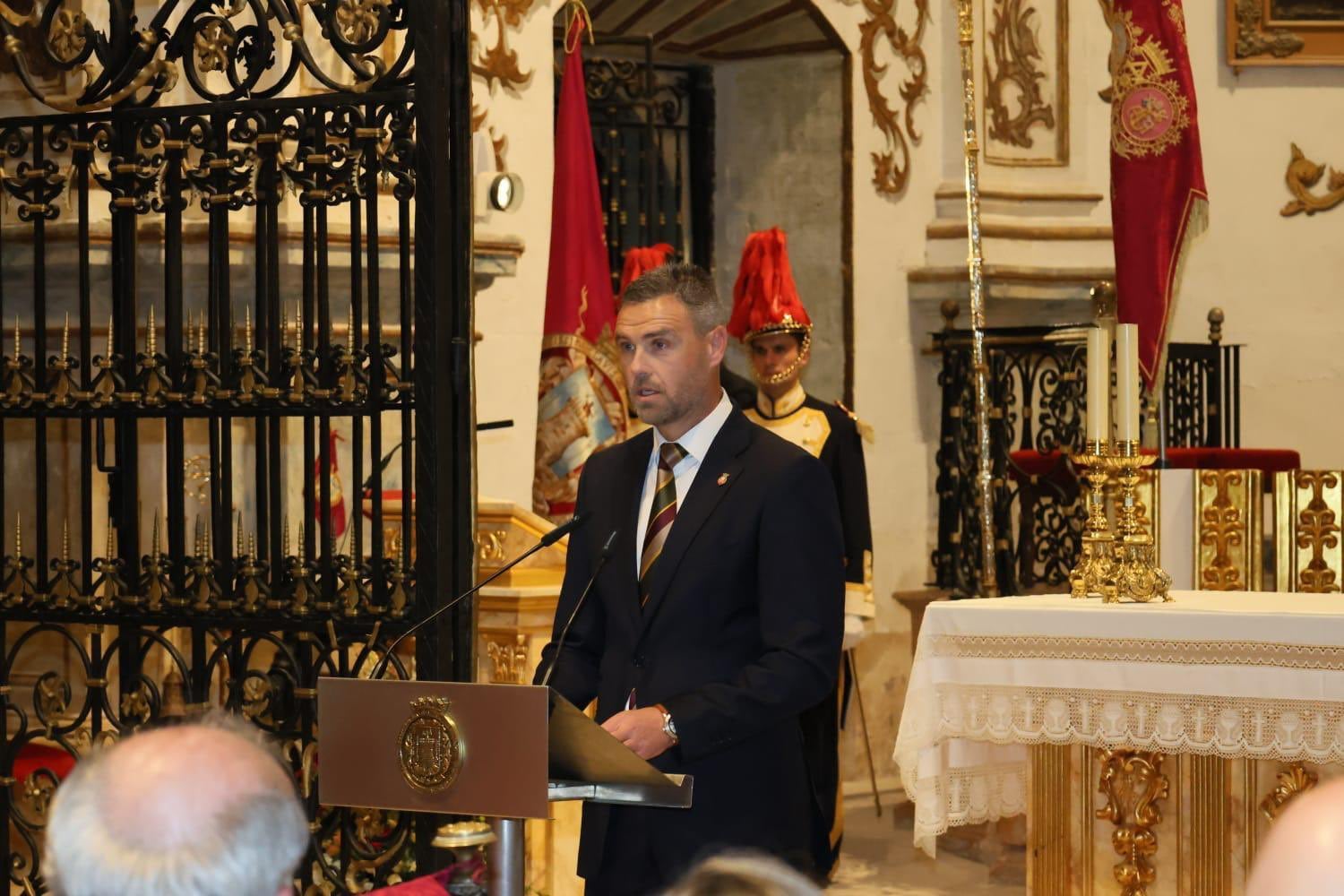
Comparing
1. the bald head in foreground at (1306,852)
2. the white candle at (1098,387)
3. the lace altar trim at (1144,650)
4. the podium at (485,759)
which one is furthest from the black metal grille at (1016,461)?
the bald head in foreground at (1306,852)

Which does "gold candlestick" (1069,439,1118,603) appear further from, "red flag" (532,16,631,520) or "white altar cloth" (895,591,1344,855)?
"red flag" (532,16,631,520)

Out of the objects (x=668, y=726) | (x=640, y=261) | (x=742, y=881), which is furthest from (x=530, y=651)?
(x=742, y=881)

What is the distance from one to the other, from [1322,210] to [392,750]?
7.99 metres

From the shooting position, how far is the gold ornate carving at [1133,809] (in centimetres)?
421

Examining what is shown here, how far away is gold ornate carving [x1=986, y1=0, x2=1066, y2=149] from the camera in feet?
29.1

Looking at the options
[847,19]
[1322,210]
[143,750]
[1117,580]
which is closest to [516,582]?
[1117,580]

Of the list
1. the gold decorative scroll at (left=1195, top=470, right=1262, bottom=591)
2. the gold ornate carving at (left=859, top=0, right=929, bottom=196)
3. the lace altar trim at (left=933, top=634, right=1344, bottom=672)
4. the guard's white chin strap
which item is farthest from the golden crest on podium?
the gold ornate carving at (left=859, top=0, right=929, bottom=196)

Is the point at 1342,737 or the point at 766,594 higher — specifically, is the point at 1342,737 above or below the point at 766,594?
below

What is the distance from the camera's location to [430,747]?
2482 mm

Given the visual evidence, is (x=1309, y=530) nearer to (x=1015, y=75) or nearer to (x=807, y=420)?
(x=807, y=420)

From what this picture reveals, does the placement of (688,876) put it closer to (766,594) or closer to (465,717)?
(465,717)

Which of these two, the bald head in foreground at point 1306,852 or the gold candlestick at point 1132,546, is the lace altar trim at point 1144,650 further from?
the bald head in foreground at point 1306,852

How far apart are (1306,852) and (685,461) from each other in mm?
1904

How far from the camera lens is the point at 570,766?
251 centimetres
